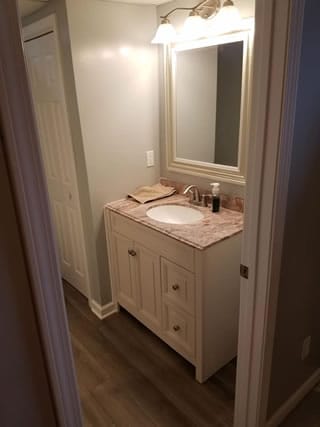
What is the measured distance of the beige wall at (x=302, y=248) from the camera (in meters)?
1.09

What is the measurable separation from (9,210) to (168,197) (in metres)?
1.76

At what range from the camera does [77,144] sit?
214cm

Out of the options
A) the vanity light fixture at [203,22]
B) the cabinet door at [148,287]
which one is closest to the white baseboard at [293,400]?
the cabinet door at [148,287]

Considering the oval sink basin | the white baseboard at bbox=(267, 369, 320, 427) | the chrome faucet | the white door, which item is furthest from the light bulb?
the white baseboard at bbox=(267, 369, 320, 427)

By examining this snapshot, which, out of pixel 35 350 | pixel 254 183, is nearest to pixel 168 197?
pixel 254 183

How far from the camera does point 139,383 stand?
191 cm

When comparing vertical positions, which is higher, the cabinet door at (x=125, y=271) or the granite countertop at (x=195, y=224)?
the granite countertop at (x=195, y=224)

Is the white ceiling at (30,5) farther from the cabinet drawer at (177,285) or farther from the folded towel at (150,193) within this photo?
the cabinet drawer at (177,285)

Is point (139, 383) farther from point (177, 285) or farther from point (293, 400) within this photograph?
point (293, 400)

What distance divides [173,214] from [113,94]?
90cm

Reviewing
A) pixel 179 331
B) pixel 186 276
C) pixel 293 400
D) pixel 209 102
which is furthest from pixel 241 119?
pixel 293 400

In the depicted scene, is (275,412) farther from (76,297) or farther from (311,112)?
(76,297)

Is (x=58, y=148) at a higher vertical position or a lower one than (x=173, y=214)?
higher

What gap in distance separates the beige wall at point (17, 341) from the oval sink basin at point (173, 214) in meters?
1.40
